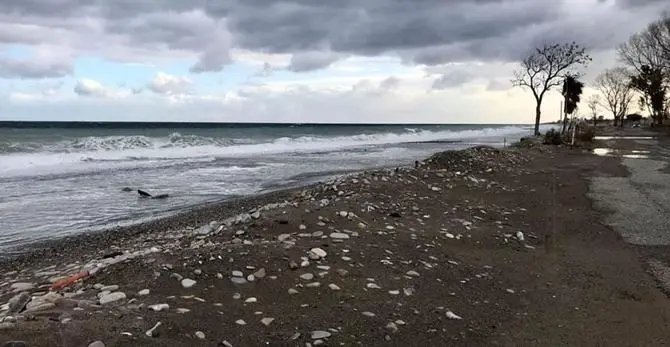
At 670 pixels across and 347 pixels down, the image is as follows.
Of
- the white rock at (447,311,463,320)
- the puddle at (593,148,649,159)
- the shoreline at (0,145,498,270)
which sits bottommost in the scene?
the puddle at (593,148,649,159)

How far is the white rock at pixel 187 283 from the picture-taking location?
5.39 m

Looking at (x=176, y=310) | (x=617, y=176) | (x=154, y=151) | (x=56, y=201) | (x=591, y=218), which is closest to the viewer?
(x=176, y=310)

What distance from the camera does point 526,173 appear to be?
1847cm

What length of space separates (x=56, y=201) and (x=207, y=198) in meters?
3.58

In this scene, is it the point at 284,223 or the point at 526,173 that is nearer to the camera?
the point at 284,223

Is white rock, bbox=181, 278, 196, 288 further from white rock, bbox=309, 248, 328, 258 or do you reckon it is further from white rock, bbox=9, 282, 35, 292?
white rock, bbox=9, 282, 35, 292

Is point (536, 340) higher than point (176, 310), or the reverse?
point (176, 310)

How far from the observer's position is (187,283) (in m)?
5.44

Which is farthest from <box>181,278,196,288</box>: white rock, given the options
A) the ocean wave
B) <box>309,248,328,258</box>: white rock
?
the ocean wave

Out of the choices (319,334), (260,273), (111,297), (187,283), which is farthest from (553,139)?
(111,297)

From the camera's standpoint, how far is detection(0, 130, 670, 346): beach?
4.58 meters

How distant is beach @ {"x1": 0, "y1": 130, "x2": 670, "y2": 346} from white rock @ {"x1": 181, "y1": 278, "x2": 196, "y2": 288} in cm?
3

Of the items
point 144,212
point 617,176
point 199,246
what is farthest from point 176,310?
point 617,176

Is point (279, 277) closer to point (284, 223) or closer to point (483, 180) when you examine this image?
point (284, 223)
